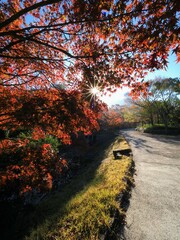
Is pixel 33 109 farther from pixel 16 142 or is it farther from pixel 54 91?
pixel 16 142

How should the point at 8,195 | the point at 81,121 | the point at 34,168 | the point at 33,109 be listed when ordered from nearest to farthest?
the point at 33,109
the point at 81,121
the point at 34,168
the point at 8,195

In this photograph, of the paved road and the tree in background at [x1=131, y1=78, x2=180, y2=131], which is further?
the tree in background at [x1=131, y1=78, x2=180, y2=131]

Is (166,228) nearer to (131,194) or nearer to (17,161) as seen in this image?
(131,194)

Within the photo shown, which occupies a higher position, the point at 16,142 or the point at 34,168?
the point at 16,142

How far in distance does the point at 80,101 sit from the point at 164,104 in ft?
95.4

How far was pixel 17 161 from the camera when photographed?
6.76 m

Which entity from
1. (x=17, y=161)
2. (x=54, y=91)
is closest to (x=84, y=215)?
(x=54, y=91)

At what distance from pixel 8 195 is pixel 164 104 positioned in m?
29.1

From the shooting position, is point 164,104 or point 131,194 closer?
point 131,194

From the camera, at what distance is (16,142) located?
561 centimetres

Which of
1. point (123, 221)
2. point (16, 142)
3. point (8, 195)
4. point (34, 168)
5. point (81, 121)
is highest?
point (81, 121)

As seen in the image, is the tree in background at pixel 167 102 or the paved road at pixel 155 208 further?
the tree in background at pixel 167 102

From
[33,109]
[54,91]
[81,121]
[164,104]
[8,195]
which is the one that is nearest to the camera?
[33,109]

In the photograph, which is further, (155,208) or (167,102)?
(167,102)
